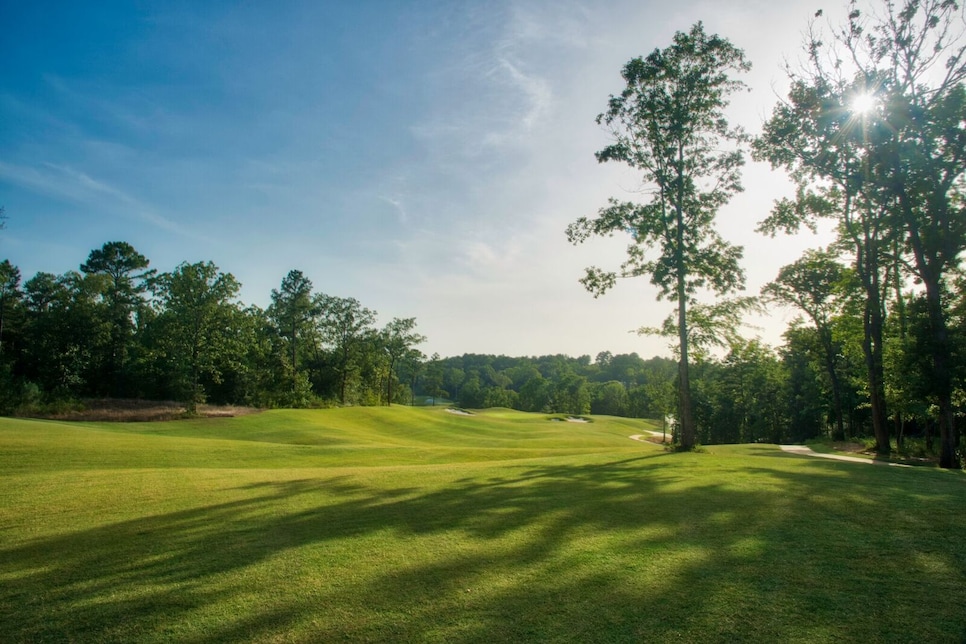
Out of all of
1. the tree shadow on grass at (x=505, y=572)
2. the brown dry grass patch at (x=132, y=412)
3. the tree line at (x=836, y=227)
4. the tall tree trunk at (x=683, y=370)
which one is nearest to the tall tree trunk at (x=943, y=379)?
the tree line at (x=836, y=227)

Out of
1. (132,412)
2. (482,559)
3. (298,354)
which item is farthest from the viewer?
(298,354)

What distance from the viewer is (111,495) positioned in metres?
8.75

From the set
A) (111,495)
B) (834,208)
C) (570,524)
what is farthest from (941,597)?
(834,208)

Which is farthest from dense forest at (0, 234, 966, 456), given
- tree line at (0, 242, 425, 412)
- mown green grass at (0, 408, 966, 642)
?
mown green grass at (0, 408, 966, 642)

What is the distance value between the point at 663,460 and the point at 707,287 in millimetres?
8922

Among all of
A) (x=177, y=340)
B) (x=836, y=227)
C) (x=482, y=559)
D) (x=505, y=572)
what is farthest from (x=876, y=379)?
(x=177, y=340)

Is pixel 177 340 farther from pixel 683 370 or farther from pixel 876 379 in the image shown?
pixel 876 379

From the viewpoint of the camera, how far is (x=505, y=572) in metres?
4.92

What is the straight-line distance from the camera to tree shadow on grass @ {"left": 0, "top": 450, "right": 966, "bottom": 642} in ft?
12.7

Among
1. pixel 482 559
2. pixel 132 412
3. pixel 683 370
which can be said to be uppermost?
pixel 683 370

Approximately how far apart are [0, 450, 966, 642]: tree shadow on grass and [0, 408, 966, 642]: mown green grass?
2 centimetres

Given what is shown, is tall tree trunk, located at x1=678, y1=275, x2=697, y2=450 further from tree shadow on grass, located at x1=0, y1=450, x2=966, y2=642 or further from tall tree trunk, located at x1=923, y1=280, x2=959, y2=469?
tree shadow on grass, located at x1=0, y1=450, x2=966, y2=642

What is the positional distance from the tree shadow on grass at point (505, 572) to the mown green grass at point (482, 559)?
0.9 inches

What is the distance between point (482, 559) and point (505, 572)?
1.48 feet
